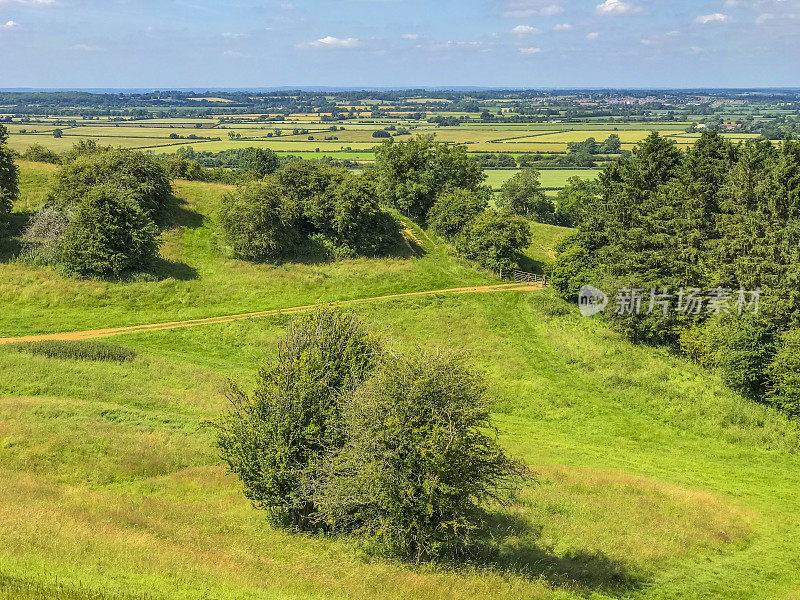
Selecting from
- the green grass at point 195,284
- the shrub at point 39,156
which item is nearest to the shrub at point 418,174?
the green grass at point 195,284

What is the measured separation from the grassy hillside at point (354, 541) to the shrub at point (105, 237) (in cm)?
201

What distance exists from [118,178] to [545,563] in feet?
174

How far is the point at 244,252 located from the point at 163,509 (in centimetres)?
3839

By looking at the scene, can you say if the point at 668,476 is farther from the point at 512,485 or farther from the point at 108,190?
the point at 108,190

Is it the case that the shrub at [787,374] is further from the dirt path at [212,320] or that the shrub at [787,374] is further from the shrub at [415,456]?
the shrub at [415,456]

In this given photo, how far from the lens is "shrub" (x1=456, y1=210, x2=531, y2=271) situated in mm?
60719

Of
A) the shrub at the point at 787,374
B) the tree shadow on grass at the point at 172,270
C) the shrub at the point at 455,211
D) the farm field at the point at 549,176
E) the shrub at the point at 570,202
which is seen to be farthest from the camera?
the farm field at the point at 549,176

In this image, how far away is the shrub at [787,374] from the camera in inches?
1512

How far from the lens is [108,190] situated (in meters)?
51.5

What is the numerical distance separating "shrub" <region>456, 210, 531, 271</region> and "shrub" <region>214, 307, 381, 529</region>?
4199 cm

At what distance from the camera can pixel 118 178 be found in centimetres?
5719

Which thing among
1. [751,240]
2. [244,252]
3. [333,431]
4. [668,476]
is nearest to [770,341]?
[751,240]

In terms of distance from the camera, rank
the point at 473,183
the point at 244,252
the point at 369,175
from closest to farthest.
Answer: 1. the point at 244,252
2. the point at 369,175
3. the point at 473,183

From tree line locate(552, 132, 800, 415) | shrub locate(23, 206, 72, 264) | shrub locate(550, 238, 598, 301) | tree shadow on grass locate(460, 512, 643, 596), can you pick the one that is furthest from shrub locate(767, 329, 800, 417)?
shrub locate(23, 206, 72, 264)
